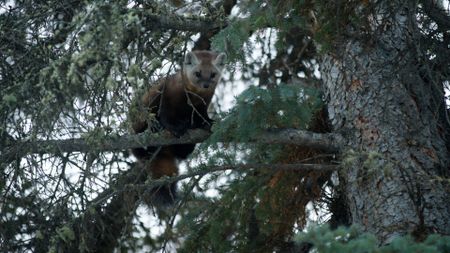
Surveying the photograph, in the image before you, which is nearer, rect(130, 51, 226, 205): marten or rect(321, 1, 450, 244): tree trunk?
rect(321, 1, 450, 244): tree trunk

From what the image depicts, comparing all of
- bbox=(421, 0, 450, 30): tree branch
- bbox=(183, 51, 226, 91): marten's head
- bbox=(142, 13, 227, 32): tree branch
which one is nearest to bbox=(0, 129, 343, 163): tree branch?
bbox=(142, 13, 227, 32): tree branch

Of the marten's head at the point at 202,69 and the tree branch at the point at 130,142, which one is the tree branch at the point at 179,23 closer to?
the tree branch at the point at 130,142

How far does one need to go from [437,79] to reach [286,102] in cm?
127

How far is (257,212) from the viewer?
7.69 m

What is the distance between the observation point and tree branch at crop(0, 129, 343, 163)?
243 inches

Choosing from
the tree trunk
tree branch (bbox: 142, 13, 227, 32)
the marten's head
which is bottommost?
the tree trunk

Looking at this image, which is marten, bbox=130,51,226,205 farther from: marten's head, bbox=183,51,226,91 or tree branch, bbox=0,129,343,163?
tree branch, bbox=0,129,343,163

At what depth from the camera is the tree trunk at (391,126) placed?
656 cm

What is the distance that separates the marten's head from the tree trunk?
1935mm

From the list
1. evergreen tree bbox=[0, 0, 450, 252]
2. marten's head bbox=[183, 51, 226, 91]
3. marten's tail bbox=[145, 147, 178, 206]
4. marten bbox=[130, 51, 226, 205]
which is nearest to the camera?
evergreen tree bbox=[0, 0, 450, 252]

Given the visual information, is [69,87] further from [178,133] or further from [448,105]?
[448,105]

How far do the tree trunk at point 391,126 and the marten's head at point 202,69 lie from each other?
76.2 inches

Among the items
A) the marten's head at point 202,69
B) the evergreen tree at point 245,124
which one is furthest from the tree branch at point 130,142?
the marten's head at point 202,69

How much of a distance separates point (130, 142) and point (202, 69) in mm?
2431
